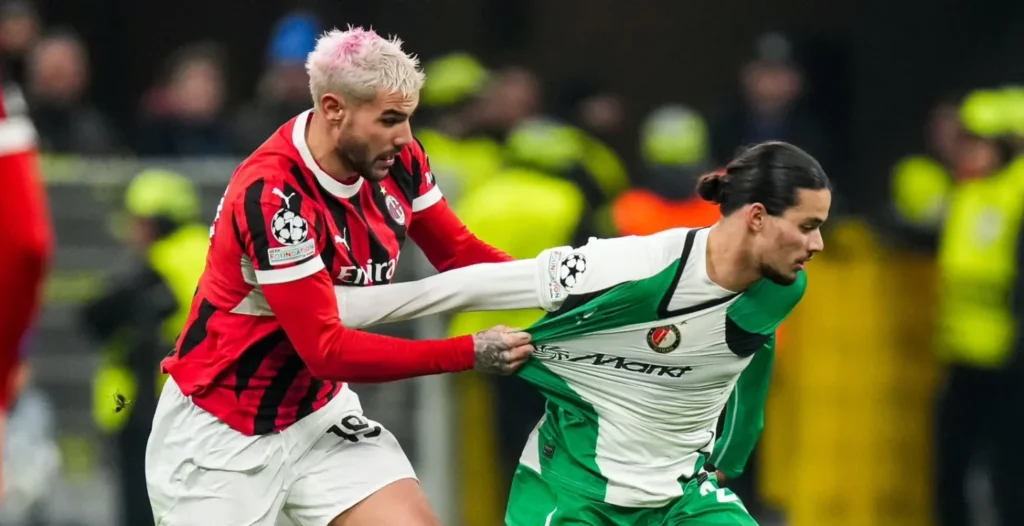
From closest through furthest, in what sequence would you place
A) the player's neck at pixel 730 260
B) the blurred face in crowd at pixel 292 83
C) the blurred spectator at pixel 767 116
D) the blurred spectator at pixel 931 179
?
the player's neck at pixel 730 260 < the blurred face in crowd at pixel 292 83 < the blurred spectator at pixel 931 179 < the blurred spectator at pixel 767 116

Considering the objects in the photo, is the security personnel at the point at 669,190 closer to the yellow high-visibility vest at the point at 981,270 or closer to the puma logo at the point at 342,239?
the yellow high-visibility vest at the point at 981,270

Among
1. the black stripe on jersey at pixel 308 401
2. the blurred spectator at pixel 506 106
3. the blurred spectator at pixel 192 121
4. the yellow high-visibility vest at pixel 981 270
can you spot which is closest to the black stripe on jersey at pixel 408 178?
the black stripe on jersey at pixel 308 401

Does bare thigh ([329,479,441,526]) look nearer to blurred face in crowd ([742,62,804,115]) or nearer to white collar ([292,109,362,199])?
white collar ([292,109,362,199])

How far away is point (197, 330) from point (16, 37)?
23.2ft

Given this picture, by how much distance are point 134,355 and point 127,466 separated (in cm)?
62

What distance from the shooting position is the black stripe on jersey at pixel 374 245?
4.93 m

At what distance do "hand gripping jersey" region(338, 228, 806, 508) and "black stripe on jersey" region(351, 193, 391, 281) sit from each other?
0.28 ft

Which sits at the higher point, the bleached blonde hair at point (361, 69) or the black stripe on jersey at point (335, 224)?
the bleached blonde hair at point (361, 69)

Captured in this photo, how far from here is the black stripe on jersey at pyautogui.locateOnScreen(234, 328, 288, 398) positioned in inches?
196

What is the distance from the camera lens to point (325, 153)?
15.9 ft

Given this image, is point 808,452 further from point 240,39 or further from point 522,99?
point 240,39

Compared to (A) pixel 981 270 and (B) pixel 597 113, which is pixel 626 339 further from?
(B) pixel 597 113

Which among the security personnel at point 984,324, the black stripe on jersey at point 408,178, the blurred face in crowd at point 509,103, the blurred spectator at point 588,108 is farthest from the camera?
the blurred spectator at point 588,108

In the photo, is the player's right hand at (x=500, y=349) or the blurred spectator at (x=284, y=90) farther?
the blurred spectator at (x=284, y=90)
